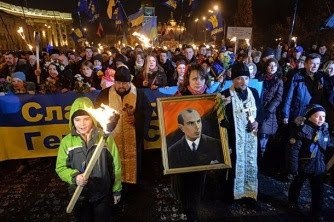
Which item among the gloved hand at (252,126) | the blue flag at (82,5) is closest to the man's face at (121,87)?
the gloved hand at (252,126)

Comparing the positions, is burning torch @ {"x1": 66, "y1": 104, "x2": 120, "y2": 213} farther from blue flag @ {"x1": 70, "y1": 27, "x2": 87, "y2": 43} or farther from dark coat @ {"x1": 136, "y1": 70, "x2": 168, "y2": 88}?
blue flag @ {"x1": 70, "y1": 27, "x2": 87, "y2": 43}

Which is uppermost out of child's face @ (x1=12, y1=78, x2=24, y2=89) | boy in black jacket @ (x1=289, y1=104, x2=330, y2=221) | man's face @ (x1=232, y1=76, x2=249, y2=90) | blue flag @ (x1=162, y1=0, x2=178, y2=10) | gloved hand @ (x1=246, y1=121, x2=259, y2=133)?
blue flag @ (x1=162, y1=0, x2=178, y2=10)

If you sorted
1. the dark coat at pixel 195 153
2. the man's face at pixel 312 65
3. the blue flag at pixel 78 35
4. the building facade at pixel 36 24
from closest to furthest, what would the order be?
the dark coat at pixel 195 153, the man's face at pixel 312 65, the blue flag at pixel 78 35, the building facade at pixel 36 24

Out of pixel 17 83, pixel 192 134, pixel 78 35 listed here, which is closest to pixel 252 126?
pixel 192 134

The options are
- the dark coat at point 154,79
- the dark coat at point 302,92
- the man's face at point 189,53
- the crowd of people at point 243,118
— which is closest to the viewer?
the crowd of people at point 243,118

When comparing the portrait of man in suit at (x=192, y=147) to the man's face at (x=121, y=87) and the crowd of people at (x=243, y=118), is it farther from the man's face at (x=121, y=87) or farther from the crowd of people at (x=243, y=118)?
the man's face at (x=121, y=87)

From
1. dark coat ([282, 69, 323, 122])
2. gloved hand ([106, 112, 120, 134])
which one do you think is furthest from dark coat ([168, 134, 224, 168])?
dark coat ([282, 69, 323, 122])

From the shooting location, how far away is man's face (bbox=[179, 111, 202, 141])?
10.7 ft

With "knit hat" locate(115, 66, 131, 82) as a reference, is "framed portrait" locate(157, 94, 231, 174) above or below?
below

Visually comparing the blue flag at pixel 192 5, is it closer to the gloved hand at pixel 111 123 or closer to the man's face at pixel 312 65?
the man's face at pixel 312 65

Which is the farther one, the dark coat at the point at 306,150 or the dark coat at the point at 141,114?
the dark coat at the point at 141,114

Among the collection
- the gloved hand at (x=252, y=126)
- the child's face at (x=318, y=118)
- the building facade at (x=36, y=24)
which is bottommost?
the gloved hand at (x=252, y=126)

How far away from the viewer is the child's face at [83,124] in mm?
2826

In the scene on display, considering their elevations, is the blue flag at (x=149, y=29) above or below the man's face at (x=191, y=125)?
above
